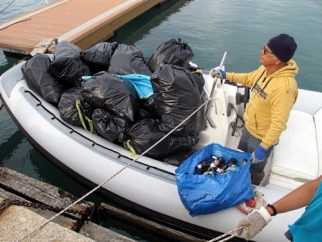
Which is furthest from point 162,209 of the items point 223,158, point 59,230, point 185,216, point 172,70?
point 172,70

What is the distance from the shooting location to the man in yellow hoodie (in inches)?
92.0

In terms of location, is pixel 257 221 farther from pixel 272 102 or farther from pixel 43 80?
pixel 43 80

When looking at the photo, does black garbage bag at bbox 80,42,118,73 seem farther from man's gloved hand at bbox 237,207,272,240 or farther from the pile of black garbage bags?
man's gloved hand at bbox 237,207,272,240

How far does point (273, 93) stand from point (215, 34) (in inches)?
267

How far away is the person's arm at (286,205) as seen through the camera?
5.08 ft

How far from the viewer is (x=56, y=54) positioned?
406 cm

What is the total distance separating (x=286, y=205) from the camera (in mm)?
1640

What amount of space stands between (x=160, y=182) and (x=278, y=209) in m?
1.51

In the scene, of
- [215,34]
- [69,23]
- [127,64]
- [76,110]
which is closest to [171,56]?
[127,64]

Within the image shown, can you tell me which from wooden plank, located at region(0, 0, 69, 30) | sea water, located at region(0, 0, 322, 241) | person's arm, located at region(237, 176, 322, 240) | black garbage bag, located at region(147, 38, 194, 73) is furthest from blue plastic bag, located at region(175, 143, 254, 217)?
wooden plank, located at region(0, 0, 69, 30)

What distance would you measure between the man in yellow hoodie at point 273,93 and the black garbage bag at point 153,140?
755mm

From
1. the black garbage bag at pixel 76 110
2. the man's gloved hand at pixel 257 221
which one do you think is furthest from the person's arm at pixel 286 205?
the black garbage bag at pixel 76 110

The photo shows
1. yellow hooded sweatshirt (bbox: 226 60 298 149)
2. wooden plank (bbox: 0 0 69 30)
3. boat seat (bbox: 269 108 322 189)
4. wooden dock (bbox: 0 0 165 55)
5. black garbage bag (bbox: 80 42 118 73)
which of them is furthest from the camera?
wooden plank (bbox: 0 0 69 30)

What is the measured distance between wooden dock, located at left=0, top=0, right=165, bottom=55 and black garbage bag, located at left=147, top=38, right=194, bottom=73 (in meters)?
3.48
